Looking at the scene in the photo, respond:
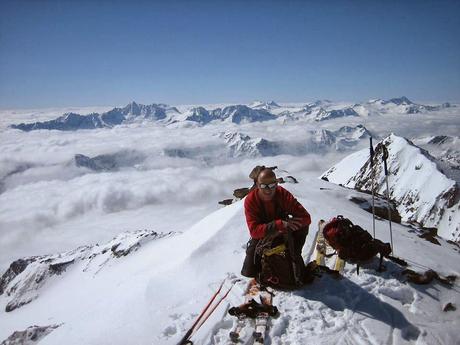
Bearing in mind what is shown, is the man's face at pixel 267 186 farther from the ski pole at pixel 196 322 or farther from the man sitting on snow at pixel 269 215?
the ski pole at pixel 196 322

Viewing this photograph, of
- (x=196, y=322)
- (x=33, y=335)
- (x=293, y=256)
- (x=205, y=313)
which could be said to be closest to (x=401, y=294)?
(x=293, y=256)

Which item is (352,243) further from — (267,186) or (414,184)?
(414,184)

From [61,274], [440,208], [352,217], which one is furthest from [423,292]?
[440,208]

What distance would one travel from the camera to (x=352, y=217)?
18516mm

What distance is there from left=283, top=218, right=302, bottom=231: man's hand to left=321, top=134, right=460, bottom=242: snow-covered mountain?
3672 inches

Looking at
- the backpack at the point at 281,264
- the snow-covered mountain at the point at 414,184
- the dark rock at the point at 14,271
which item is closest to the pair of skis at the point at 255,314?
the backpack at the point at 281,264

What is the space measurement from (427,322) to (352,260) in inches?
114

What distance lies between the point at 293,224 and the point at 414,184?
151299 mm

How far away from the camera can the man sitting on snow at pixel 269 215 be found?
26.3 feet

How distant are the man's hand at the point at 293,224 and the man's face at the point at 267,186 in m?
0.78

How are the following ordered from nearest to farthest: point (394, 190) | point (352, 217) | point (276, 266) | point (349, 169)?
point (276, 266) < point (352, 217) < point (394, 190) < point (349, 169)

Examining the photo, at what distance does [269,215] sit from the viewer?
28.2 feet

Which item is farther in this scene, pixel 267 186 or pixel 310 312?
pixel 267 186

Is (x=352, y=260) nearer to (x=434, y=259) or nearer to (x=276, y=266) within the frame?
(x=276, y=266)
